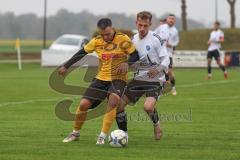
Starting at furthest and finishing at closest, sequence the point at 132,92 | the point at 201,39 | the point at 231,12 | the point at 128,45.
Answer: the point at 231,12
the point at 201,39
the point at 132,92
the point at 128,45

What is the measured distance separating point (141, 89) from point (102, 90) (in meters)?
0.82

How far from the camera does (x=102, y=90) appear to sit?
12.0 m

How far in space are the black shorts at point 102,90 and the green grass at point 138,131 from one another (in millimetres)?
699

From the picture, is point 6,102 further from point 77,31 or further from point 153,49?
point 77,31

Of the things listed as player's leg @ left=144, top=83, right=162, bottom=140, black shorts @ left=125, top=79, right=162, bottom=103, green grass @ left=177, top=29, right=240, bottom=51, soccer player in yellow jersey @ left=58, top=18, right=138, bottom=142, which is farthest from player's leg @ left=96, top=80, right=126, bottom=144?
green grass @ left=177, top=29, right=240, bottom=51

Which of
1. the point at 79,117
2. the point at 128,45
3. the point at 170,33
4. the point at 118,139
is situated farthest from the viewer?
the point at 170,33

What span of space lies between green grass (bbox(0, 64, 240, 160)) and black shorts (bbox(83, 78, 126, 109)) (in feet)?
2.29

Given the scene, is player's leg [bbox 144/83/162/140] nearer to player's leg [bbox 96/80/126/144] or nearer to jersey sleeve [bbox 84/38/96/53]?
player's leg [bbox 96/80/126/144]

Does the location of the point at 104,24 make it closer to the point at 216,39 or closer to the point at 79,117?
the point at 79,117

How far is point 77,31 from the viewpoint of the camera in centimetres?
14512

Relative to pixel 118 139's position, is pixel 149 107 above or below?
above

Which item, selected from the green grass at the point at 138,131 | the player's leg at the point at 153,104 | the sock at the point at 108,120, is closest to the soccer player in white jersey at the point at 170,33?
the green grass at the point at 138,131

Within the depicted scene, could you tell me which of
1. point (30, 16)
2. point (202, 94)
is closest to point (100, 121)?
point (202, 94)

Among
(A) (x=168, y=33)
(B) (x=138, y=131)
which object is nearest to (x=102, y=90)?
(B) (x=138, y=131)
